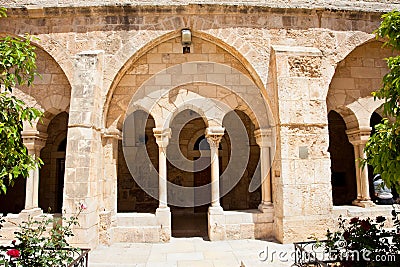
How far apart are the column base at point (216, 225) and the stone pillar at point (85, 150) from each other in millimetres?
1898

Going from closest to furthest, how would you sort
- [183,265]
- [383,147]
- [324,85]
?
[383,147]
[183,265]
[324,85]

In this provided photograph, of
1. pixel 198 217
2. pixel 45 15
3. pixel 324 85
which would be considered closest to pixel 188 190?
pixel 198 217

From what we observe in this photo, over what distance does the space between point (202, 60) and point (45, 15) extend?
2919 millimetres

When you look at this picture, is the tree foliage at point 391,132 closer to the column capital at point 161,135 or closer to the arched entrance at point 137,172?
the column capital at point 161,135

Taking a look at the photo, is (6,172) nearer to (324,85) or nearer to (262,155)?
(262,155)

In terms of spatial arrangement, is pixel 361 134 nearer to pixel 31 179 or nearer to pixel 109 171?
pixel 109 171

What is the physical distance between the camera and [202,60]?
229 inches

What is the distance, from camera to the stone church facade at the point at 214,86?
516 cm

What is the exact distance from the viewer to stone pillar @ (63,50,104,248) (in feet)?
15.5

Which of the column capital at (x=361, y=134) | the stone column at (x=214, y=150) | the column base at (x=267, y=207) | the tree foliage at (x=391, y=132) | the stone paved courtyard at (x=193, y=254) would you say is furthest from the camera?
the column capital at (x=361, y=134)

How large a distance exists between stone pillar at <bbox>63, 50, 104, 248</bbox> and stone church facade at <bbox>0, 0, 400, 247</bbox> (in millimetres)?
21

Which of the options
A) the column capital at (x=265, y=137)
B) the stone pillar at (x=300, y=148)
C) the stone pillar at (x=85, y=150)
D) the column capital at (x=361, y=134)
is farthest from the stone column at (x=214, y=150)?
the column capital at (x=361, y=134)

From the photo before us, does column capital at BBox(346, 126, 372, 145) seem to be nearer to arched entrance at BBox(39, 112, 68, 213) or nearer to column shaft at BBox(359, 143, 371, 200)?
column shaft at BBox(359, 143, 371, 200)

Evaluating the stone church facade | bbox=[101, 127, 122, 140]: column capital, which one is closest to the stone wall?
the stone church facade
